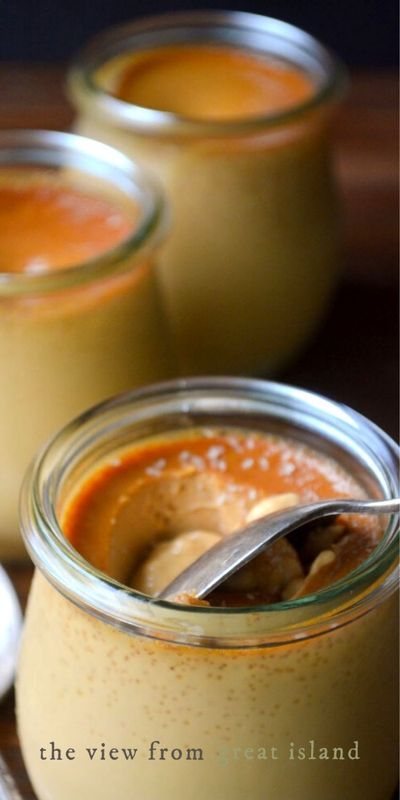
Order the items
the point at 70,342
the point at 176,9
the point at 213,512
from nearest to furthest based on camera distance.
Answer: the point at 213,512, the point at 70,342, the point at 176,9

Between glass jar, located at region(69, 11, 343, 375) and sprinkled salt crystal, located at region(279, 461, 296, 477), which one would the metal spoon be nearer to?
A: sprinkled salt crystal, located at region(279, 461, 296, 477)

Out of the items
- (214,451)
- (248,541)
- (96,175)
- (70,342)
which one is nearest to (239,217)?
(96,175)

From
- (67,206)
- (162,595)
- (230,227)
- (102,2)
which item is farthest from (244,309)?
(102,2)

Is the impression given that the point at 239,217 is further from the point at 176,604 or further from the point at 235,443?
the point at 176,604

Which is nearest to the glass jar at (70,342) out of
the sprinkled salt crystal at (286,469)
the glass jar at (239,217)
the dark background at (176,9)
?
the glass jar at (239,217)

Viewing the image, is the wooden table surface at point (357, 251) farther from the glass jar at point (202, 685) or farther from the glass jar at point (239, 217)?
the glass jar at point (202, 685)

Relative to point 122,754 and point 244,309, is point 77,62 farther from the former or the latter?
point 122,754
